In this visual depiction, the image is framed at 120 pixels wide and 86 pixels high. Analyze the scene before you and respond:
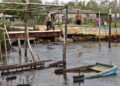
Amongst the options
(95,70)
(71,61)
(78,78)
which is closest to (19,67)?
(78,78)

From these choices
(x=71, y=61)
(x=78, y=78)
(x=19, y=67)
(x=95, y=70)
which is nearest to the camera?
(x=78, y=78)

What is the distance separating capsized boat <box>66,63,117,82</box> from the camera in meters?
14.1

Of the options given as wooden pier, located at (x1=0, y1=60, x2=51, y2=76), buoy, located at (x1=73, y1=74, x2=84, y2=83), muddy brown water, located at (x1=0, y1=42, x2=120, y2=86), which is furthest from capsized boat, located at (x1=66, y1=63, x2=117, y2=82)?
wooden pier, located at (x1=0, y1=60, x2=51, y2=76)

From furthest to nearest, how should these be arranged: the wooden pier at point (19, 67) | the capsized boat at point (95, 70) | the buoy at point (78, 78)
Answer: the wooden pier at point (19, 67)
the capsized boat at point (95, 70)
the buoy at point (78, 78)

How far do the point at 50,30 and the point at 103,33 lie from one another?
5819 mm

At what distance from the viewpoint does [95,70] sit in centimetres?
1539

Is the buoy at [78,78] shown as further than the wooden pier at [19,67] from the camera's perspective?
No

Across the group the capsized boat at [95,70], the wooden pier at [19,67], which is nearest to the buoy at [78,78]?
the capsized boat at [95,70]

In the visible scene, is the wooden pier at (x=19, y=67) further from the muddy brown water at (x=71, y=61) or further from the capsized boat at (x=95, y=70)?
the capsized boat at (x=95, y=70)

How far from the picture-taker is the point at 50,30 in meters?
30.5

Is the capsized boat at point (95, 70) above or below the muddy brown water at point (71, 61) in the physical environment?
above

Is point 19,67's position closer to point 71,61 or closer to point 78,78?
point 78,78

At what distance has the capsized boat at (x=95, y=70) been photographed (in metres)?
14.1

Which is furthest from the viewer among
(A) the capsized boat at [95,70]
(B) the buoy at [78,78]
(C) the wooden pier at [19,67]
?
(C) the wooden pier at [19,67]
